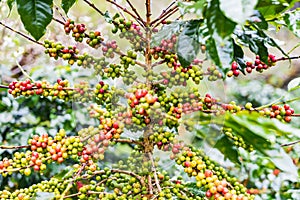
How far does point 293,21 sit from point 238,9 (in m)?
0.34

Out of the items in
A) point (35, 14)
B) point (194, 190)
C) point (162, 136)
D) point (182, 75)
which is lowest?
point (194, 190)

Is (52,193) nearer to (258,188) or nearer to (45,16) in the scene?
(45,16)

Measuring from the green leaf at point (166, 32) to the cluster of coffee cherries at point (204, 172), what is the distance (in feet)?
0.60

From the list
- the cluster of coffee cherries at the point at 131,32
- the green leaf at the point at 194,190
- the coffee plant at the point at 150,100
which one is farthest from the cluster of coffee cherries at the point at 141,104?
the green leaf at the point at 194,190

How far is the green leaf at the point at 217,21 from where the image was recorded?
53 cm

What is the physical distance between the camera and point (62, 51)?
2.63ft

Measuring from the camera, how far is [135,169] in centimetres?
79

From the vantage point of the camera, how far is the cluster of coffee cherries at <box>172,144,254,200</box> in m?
0.66

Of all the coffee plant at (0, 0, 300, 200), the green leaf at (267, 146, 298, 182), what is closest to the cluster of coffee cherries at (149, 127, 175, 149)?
the coffee plant at (0, 0, 300, 200)

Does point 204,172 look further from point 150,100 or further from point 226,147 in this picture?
point 150,100

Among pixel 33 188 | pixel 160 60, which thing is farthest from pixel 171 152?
pixel 33 188

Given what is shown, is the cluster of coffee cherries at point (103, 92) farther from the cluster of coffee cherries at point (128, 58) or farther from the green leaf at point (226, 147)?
the green leaf at point (226, 147)

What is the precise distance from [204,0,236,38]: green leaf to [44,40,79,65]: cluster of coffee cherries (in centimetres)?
33

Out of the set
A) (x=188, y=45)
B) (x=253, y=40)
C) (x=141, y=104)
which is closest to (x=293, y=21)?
(x=253, y=40)
